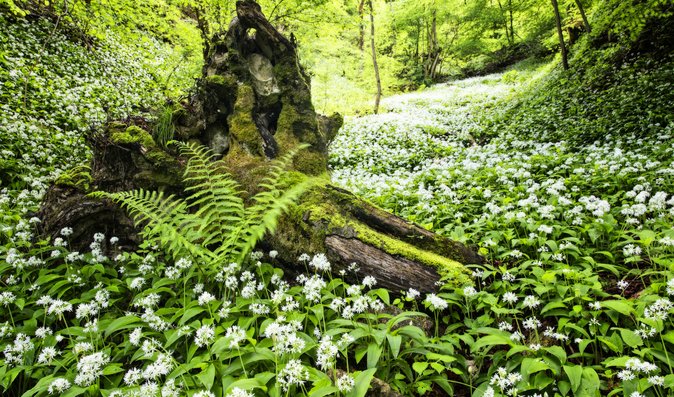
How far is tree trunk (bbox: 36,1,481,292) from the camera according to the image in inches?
153

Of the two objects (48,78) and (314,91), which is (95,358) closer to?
(48,78)

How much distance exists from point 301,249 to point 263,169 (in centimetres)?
151

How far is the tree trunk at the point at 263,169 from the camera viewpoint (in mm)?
3889

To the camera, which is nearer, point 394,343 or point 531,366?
point 531,366

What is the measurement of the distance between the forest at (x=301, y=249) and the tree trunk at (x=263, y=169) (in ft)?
0.10

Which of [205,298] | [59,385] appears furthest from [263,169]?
[59,385]

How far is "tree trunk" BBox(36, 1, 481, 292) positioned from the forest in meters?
0.03

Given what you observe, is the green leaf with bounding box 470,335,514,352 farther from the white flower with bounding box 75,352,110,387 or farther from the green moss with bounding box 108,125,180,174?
the green moss with bounding box 108,125,180,174

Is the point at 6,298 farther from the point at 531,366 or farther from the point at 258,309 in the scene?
the point at 531,366

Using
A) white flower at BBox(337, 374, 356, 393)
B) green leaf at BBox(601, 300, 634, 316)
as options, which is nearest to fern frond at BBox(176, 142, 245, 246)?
white flower at BBox(337, 374, 356, 393)

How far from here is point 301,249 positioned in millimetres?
3996

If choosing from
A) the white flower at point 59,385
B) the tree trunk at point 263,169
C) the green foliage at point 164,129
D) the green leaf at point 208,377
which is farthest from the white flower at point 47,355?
the green foliage at point 164,129

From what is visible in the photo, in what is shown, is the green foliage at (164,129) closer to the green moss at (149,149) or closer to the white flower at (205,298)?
the green moss at (149,149)

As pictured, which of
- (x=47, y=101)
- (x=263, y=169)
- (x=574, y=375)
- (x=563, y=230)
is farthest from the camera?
(x=47, y=101)
